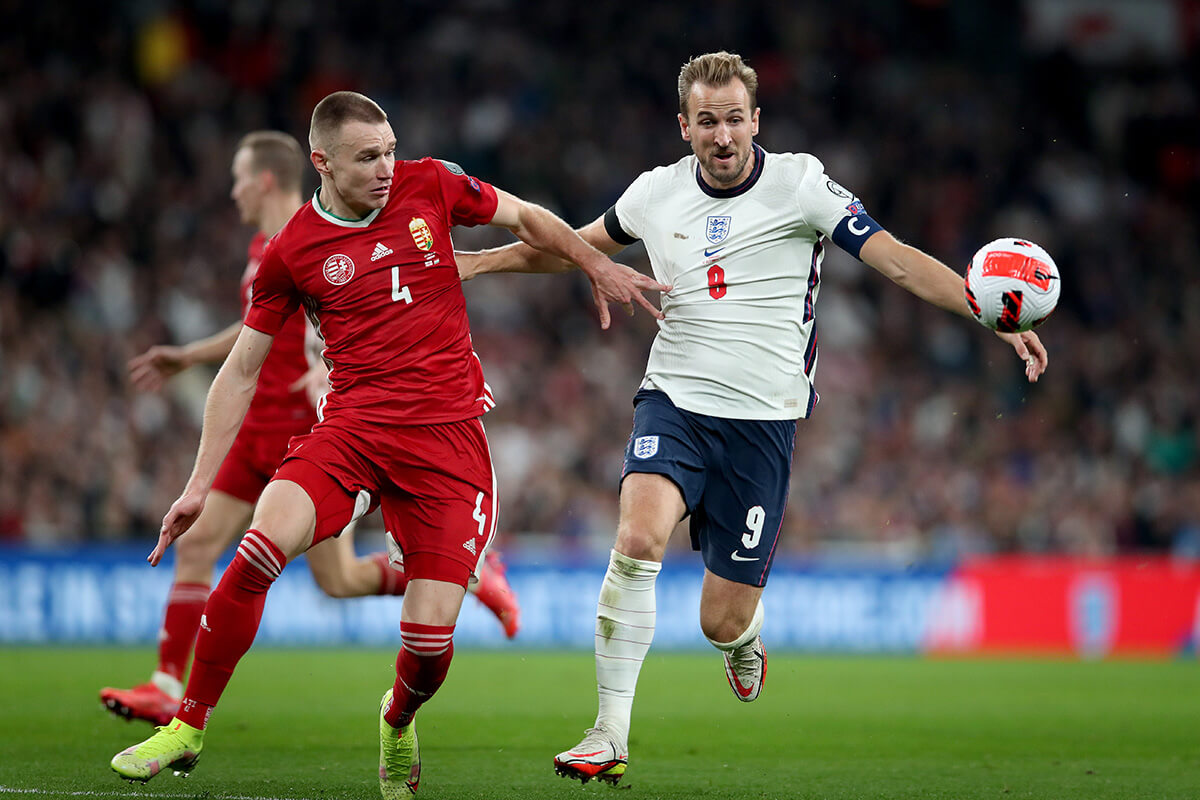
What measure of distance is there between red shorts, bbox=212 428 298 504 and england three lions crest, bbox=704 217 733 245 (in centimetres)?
250

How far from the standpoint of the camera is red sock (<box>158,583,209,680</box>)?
7.56 m

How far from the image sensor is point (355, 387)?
18.7 feet

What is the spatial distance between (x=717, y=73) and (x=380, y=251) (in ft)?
5.11

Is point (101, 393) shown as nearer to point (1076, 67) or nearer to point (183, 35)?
point (183, 35)

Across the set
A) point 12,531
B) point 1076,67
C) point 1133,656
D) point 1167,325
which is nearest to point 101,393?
point 12,531

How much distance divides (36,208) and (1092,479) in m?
12.5

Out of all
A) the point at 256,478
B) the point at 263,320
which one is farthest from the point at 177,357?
the point at 263,320

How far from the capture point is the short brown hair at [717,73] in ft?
19.9

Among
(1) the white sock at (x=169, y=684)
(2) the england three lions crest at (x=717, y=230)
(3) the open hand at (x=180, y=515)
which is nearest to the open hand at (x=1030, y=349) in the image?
(2) the england three lions crest at (x=717, y=230)

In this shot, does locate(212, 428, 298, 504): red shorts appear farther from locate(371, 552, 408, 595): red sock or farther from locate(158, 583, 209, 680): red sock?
locate(371, 552, 408, 595): red sock

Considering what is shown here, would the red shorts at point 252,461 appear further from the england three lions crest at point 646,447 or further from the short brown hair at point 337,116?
the short brown hair at point 337,116

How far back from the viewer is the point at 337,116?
5.52 m

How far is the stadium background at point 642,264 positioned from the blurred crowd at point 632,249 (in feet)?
0.14

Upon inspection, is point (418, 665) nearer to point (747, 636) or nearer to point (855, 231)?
point (747, 636)
